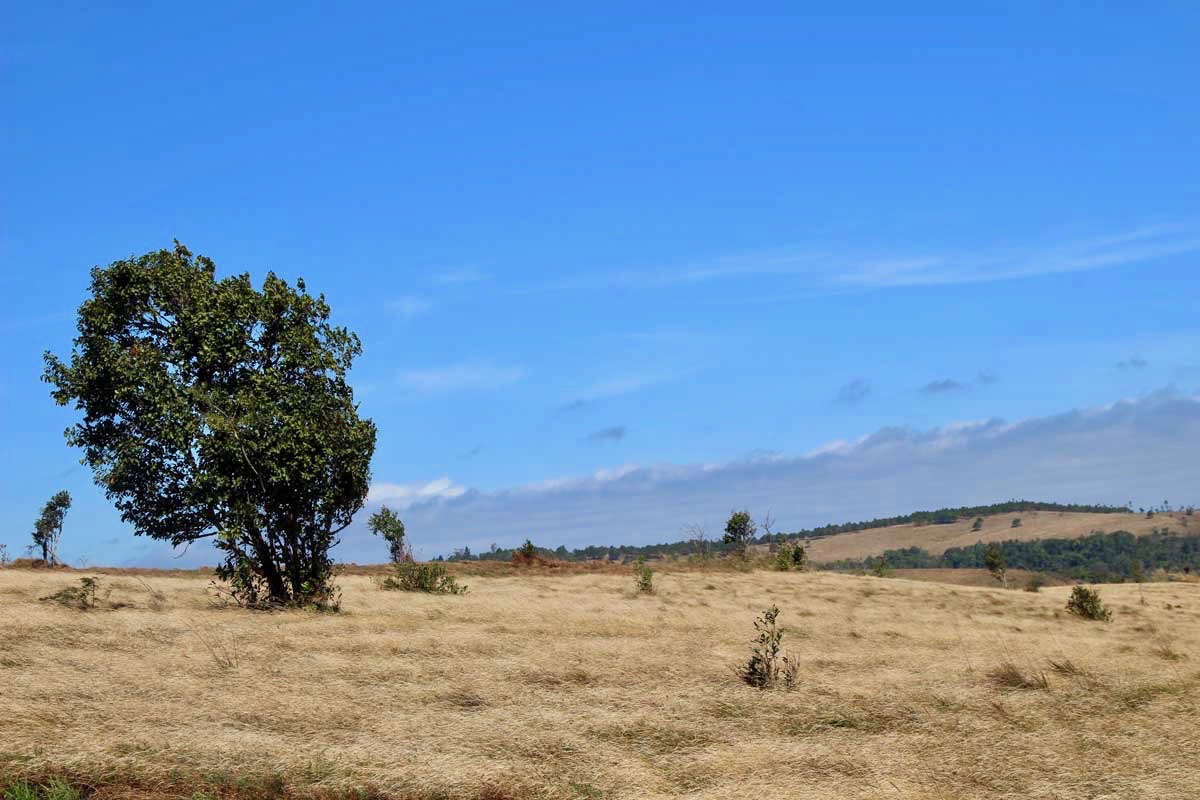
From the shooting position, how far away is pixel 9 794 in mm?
10859

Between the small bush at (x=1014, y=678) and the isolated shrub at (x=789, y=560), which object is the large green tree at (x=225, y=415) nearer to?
the small bush at (x=1014, y=678)

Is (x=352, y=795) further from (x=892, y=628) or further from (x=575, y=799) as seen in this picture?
(x=892, y=628)

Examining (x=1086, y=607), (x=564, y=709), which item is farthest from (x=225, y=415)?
(x=1086, y=607)

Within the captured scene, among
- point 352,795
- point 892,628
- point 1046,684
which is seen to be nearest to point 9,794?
point 352,795

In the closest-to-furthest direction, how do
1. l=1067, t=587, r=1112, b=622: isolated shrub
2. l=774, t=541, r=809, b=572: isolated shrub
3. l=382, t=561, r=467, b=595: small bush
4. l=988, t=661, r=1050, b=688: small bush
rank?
l=988, t=661, r=1050, b=688: small bush → l=1067, t=587, r=1112, b=622: isolated shrub → l=382, t=561, r=467, b=595: small bush → l=774, t=541, r=809, b=572: isolated shrub

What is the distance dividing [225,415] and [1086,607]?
32.7 meters

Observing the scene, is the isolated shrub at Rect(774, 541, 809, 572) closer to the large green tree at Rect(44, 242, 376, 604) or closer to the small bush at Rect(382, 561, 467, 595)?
the small bush at Rect(382, 561, 467, 595)

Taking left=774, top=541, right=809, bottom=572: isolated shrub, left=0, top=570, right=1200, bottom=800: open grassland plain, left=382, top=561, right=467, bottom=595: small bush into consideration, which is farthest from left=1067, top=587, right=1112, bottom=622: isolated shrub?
left=774, top=541, right=809, bottom=572: isolated shrub

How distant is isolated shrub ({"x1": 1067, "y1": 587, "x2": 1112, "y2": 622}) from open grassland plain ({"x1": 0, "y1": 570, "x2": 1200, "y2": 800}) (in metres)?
7.93

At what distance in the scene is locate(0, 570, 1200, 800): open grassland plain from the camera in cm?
1198

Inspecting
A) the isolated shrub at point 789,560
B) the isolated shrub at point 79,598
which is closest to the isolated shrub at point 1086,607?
the isolated shrub at point 789,560

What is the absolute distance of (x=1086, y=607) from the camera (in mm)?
37094

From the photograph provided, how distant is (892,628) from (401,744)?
20196 millimetres

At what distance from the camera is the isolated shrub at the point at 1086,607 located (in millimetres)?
36344
